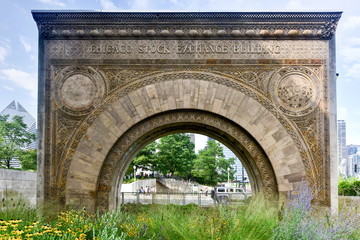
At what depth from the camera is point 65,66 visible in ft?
28.5

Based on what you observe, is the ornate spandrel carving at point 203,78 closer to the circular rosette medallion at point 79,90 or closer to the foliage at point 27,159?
the circular rosette medallion at point 79,90

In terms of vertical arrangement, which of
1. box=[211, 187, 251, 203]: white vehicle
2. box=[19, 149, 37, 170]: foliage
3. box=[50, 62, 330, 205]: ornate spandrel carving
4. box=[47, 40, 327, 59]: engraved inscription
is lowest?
box=[211, 187, 251, 203]: white vehicle

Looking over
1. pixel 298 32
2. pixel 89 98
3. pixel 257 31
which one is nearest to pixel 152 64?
pixel 89 98

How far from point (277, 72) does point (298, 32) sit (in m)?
1.19

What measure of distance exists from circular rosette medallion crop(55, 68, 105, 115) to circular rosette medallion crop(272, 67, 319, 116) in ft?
15.4

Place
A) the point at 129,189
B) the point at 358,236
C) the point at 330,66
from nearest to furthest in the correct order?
the point at 358,236 → the point at 330,66 → the point at 129,189

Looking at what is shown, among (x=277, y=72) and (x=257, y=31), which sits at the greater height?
(x=257, y=31)

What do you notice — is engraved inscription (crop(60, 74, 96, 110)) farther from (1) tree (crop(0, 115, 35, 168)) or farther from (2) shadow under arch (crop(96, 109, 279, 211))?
(1) tree (crop(0, 115, 35, 168))

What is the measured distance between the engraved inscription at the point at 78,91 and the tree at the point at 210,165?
29334 millimetres

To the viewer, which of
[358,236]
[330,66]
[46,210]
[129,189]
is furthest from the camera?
[129,189]

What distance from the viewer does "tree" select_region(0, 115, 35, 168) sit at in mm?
21828

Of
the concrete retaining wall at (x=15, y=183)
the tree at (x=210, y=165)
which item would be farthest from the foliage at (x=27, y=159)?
the tree at (x=210, y=165)

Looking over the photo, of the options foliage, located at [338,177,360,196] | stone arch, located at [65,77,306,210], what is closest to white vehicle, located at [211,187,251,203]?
stone arch, located at [65,77,306,210]

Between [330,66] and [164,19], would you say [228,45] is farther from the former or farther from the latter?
[330,66]
